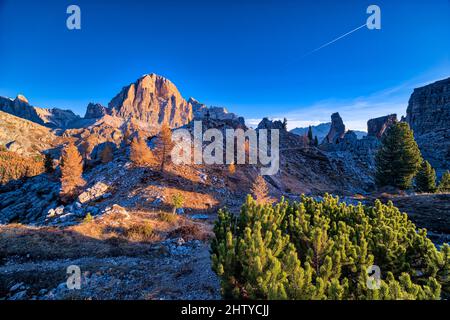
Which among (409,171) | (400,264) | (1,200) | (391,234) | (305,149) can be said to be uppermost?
(305,149)

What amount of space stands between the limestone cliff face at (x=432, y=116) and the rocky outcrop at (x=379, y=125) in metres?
17.4

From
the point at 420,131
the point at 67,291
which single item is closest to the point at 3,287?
the point at 67,291

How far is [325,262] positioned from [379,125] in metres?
166

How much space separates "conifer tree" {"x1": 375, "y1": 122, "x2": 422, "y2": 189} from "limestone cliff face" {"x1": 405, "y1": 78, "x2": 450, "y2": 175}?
7000cm

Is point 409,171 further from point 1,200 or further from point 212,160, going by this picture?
point 1,200

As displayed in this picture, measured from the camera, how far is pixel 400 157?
130 ft

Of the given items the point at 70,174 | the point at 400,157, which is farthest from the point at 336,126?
the point at 70,174

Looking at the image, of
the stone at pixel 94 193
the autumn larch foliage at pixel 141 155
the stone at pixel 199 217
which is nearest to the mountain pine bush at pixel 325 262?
the stone at pixel 199 217

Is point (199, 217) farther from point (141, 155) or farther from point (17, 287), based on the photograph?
point (141, 155)

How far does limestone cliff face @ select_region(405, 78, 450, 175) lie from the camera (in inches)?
3895

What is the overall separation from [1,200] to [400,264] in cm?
6745

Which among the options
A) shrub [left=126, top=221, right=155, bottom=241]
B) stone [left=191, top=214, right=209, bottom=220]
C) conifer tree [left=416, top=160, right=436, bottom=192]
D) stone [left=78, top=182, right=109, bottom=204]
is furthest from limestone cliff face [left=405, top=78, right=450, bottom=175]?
stone [left=78, top=182, right=109, bottom=204]

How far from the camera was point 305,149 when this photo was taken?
79875mm

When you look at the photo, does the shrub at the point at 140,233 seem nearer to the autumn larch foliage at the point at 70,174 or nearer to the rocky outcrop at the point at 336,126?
the autumn larch foliage at the point at 70,174
